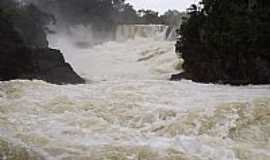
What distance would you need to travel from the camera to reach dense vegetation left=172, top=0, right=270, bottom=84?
16.5 meters

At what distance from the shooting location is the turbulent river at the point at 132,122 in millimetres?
7750

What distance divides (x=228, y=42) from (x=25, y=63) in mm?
6416

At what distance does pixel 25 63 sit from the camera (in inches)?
716

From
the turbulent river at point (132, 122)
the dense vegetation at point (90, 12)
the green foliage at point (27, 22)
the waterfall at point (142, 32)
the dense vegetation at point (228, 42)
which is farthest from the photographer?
the dense vegetation at point (90, 12)

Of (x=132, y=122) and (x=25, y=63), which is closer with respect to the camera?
(x=132, y=122)

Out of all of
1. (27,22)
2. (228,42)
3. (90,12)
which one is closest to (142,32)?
(90,12)

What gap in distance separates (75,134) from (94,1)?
114ft

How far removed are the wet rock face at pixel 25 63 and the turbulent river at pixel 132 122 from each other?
13.7 ft

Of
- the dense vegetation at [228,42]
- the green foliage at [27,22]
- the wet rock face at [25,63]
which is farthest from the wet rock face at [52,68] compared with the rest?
the dense vegetation at [228,42]

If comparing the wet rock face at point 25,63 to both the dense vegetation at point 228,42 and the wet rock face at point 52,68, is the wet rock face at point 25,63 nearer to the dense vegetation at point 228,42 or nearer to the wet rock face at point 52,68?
the wet rock face at point 52,68

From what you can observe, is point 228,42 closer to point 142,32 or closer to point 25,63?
point 25,63

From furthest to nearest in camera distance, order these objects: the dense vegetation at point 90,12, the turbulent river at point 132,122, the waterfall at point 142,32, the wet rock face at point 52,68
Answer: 1. the dense vegetation at point 90,12
2. the waterfall at point 142,32
3. the wet rock face at point 52,68
4. the turbulent river at point 132,122

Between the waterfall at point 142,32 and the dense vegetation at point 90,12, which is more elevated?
the dense vegetation at point 90,12

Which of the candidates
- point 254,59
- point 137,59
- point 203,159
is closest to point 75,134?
point 203,159
